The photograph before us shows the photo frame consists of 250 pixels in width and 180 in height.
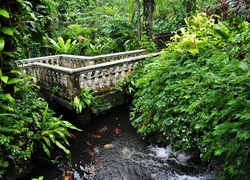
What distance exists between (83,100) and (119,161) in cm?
211

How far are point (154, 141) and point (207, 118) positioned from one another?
1880 mm

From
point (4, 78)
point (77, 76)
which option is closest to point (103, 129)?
point (77, 76)

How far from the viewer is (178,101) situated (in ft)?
16.5

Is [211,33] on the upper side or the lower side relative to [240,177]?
upper

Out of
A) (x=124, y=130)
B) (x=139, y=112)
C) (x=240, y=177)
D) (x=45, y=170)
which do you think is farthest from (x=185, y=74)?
(x=45, y=170)

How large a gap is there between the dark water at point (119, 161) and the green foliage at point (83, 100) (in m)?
0.78

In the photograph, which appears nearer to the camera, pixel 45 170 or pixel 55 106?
pixel 45 170

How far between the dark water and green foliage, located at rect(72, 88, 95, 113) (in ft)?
2.55

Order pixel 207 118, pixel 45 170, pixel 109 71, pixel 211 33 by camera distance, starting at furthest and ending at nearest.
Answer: pixel 109 71, pixel 211 33, pixel 45 170, pixel 207 118

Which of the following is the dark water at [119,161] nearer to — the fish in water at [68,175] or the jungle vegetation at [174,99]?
the fish in water at [68,175]

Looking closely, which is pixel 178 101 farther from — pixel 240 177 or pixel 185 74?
pixel 240 177

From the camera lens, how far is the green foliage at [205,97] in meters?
3.07

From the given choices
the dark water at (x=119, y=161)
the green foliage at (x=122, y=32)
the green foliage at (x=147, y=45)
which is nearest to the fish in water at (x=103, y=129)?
the dark water at (x=119, y=161)

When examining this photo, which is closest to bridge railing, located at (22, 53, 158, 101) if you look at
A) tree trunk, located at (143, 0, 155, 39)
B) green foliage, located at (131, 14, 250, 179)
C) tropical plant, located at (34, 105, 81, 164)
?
green foliage, located at (131, 14, 250, 179)
